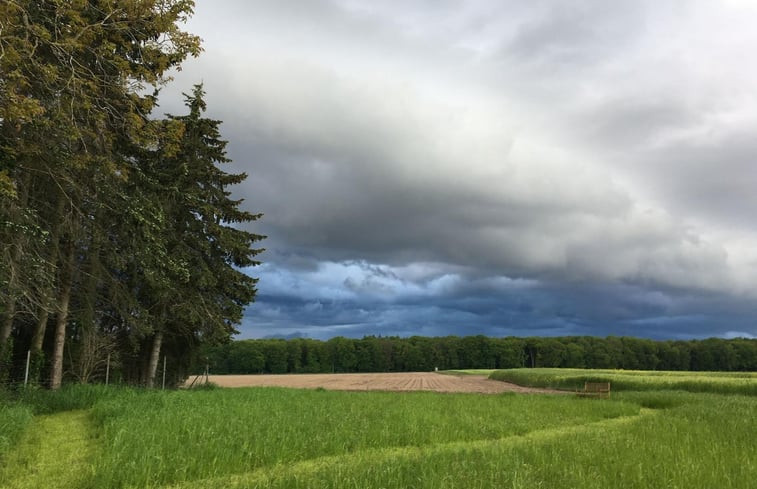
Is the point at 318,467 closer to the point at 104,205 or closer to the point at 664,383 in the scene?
the point at 104,205

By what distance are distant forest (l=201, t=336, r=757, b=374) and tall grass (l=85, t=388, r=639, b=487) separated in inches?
4616

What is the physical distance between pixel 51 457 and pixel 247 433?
371 cm

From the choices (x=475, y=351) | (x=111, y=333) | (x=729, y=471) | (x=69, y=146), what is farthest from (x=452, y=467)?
(x=475, y=351)

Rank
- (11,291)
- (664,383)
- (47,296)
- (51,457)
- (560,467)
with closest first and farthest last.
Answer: (560,467), (51,457), (11,291), (47,296), (664,383)

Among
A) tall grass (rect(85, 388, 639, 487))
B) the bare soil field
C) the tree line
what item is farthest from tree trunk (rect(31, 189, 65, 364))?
the bare soil field

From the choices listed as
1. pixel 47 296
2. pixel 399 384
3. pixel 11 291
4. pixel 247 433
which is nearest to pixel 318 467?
pixel 247 433

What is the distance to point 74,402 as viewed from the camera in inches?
632

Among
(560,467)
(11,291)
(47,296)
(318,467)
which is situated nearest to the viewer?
(560,467)

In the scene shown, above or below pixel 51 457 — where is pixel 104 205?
above

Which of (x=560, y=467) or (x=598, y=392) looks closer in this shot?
(x=560, y=467)

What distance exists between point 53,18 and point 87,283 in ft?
39.8

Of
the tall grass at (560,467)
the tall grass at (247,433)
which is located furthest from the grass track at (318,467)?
the tall grass at (247,433)

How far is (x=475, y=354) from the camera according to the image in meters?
145

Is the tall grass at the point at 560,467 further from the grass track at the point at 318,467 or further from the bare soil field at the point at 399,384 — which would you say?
the bare soil field at the point at 399,384
